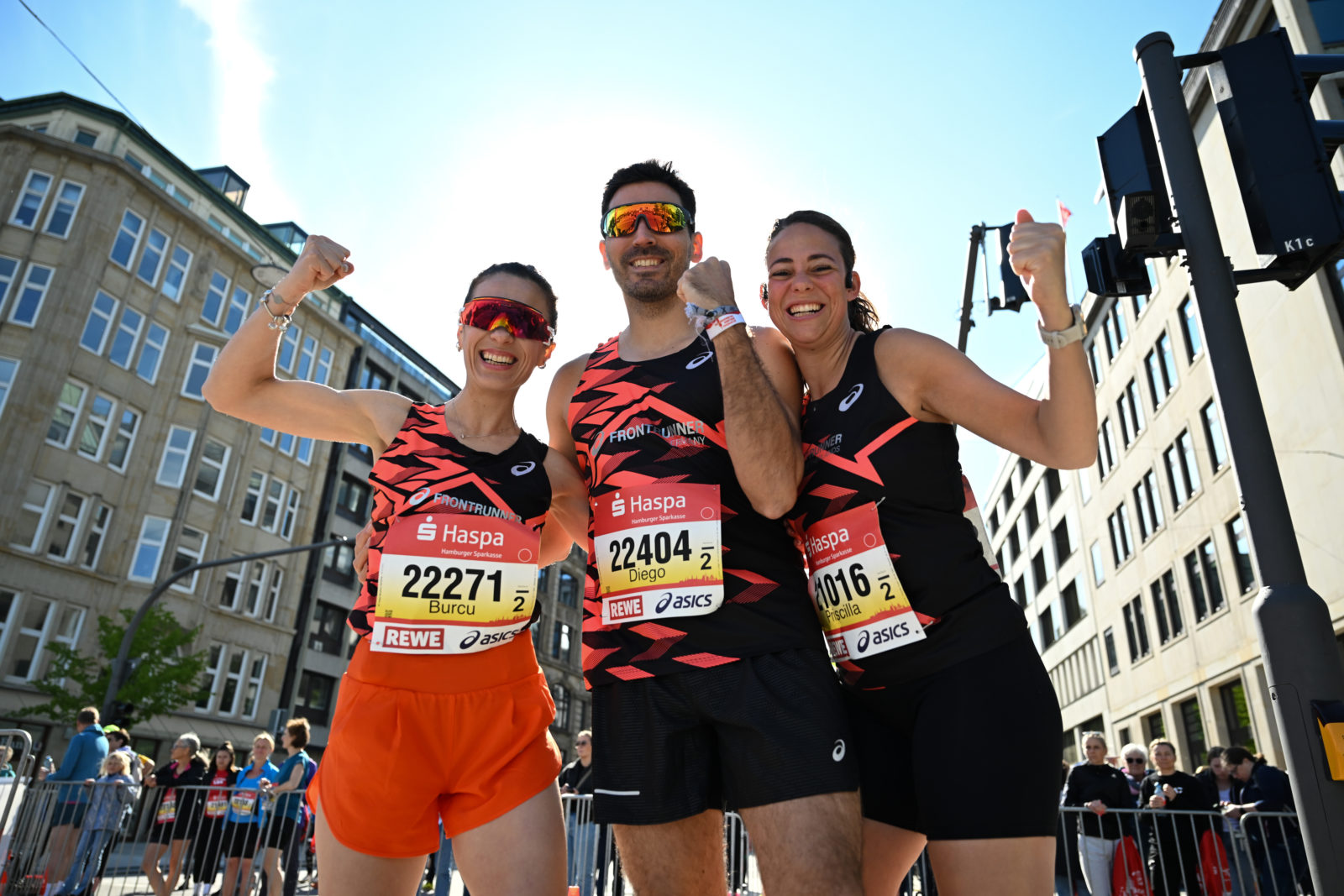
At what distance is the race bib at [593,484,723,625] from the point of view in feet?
7.86

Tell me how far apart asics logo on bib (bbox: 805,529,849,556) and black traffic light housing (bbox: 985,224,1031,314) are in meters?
6.03

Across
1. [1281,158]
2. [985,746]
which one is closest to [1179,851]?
[1281,158]

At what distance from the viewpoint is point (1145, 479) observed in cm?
2925

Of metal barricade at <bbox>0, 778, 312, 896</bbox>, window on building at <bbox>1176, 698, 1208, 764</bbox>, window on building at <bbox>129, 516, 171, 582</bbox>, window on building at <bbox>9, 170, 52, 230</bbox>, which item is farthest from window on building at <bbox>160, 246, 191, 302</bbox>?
window on building at <bbox>1176, 698, 1208, 764</bbox>

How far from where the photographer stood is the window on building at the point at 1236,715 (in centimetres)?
2181

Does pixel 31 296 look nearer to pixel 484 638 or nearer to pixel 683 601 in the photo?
pixel 484 638

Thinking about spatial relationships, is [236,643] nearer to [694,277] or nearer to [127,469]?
[127,469]

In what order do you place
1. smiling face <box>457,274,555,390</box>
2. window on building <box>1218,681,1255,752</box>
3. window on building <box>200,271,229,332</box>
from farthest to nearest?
1. window on building <box>200,271,229,332</box>
2. window on building <box>1218,681,1255,752</box>
3. smiling face <box>457,274,555,390</box>

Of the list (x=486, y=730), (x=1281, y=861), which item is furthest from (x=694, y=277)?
(x=1281, y=861)

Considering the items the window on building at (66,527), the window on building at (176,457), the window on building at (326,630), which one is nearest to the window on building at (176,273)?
the window on building at (176,457)

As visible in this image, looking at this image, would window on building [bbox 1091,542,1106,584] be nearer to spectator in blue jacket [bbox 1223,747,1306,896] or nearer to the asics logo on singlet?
spectator in blue jacket [bbox 1223,747,1306,896]

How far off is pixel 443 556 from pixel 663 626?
752 millimetres

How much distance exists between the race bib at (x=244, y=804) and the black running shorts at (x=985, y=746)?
959 centimetres

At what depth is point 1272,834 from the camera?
8656mm
